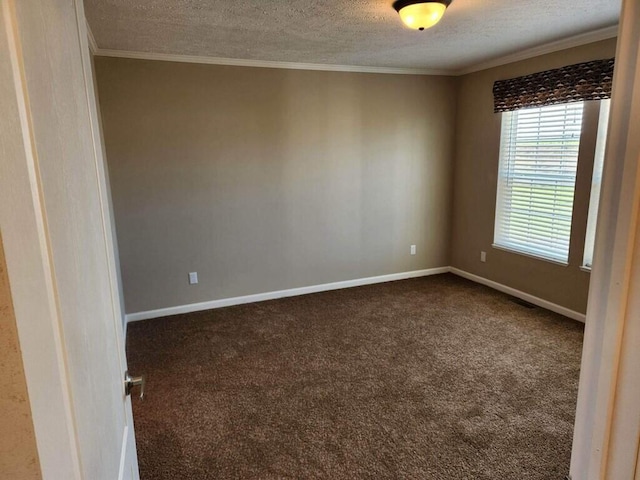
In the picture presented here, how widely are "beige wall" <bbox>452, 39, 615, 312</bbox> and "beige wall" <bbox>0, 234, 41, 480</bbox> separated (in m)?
4.12

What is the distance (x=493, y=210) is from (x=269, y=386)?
3.18 metres

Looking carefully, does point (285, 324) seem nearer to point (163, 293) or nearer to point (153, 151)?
point (163, 293)

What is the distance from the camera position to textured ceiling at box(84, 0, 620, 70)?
2586 millimetres

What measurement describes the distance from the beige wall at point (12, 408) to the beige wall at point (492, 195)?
13.5ft

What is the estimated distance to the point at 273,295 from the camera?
4551 mm

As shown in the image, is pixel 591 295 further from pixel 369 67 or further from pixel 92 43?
→ pixel 369 67

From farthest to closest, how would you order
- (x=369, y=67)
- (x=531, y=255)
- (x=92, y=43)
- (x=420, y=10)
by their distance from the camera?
(x=369, y=67)
(x=531, y=255)
(x=92, y=43)
(x=420, y=10)

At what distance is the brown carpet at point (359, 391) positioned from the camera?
7.04ft

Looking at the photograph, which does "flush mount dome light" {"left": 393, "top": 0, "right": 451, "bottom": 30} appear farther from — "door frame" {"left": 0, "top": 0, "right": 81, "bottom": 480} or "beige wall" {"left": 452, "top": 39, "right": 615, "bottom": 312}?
"door frame" {"left": 0, "top": 0, "right": 81, "bottom": 480}

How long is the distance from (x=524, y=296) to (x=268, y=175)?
2.94 metres

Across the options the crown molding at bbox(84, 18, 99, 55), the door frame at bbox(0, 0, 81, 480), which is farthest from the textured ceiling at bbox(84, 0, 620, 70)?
the door frame at bbox(0, 0, 81, 480)

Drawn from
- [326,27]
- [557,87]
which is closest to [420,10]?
[326,27]

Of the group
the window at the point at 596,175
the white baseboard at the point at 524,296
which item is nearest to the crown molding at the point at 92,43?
the window at the point at 596,175

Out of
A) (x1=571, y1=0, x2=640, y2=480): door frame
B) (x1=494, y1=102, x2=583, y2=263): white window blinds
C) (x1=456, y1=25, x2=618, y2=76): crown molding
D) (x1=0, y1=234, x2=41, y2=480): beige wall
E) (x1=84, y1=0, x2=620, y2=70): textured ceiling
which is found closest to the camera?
(x1=0, y1=234, x2=41, y2=480): beige wall
